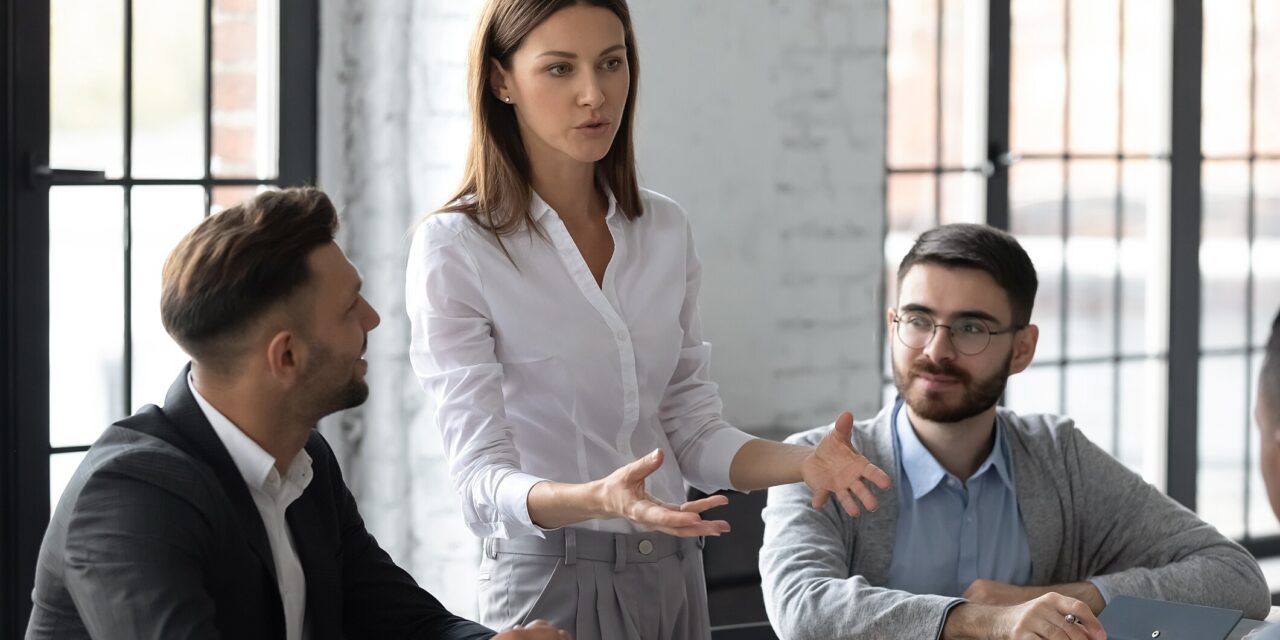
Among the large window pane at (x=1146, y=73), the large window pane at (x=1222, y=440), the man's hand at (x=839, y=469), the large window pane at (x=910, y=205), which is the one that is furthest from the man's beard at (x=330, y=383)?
the large window pane at (x=1222, y=440)

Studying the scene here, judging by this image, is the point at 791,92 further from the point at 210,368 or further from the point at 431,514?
the point at 210,368

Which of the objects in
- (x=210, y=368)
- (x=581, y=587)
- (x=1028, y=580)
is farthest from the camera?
(x=1028, y=580)

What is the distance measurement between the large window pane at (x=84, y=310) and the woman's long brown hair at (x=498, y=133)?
121 cm

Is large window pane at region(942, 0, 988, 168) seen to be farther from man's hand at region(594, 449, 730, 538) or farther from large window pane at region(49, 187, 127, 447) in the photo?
man's hand at region(594, 449, 730, 538)

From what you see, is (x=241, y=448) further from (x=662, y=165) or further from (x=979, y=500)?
(x=662, y=165)

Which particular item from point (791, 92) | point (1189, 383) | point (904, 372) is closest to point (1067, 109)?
point (1189, 383)

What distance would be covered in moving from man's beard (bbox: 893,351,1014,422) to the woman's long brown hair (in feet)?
1.69

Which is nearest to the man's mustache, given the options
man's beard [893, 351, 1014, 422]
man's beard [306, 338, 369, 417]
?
man's beard [893, 351, 1014, 422]

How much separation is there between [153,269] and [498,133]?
4.19 ft

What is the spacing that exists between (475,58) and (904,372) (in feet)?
2.60

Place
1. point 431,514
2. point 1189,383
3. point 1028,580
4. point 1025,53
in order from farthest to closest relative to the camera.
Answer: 1. point 1189,383
2. point 1025,53
3. point 431,514
4. point 1028,580

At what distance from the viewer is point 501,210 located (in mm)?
1895

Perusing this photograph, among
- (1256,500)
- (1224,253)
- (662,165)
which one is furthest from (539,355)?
(1256,500)

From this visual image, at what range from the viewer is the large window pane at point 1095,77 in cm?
399
